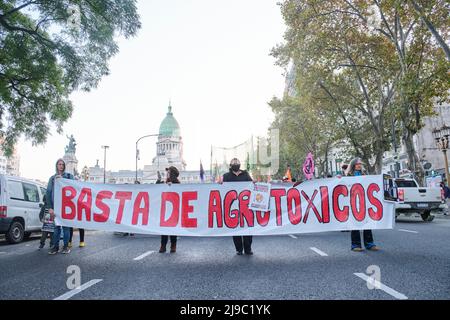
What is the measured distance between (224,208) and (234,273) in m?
1.91

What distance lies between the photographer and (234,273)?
540 centimetres

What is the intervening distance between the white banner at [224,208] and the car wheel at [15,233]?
4035 mm

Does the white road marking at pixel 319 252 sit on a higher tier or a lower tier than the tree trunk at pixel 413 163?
lower

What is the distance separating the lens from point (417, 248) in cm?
765

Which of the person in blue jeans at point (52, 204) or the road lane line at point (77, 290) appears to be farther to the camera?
the person in blue jeans at point (52, 204)

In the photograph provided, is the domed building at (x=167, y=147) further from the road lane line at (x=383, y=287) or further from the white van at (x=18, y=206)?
the road lane line at (x=383, y=287)

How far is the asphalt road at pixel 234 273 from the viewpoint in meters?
4.21

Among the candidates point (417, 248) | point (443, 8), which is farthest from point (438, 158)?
point (417, 248)

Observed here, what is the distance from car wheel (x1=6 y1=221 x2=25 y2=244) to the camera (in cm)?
1034

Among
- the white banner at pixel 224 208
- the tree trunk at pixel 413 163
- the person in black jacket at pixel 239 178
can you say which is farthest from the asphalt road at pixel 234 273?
the tree trunk at pixel 413 163

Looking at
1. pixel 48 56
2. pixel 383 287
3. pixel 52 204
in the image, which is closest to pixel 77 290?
pixel 383 287

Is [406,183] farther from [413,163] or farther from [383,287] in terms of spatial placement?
[383,287]

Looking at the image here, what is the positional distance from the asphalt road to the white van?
2.24 meters

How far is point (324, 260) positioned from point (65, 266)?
4.53 m
